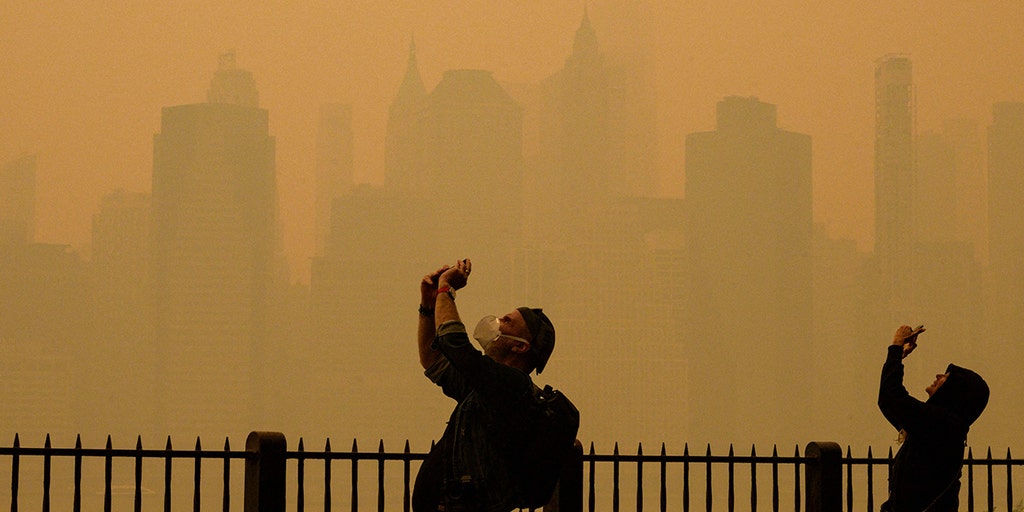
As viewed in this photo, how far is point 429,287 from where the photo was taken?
18.0ft

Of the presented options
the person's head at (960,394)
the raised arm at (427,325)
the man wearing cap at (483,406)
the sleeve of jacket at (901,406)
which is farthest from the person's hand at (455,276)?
the person's head at (960,394)

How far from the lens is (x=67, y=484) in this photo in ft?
625

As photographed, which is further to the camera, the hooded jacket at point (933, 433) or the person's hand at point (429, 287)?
the hooded jacket at point (933, 433)

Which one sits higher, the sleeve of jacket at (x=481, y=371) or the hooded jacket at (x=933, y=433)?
the sleeve of jacket at (x=481, y=371)

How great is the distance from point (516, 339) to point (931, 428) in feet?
9.76

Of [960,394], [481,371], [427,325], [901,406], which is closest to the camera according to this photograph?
[481,371]

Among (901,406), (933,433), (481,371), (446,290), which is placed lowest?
(933,433)

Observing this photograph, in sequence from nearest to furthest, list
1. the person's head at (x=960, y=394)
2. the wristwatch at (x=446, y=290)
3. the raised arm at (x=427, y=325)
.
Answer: the wristwatch at (x=446, y=290)
the raised arm at (x=427, y=325)
the person's head at (x=960, y=394)

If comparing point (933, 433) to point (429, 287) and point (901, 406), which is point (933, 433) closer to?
point (901, 406)

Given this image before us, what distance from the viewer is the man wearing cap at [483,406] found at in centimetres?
506

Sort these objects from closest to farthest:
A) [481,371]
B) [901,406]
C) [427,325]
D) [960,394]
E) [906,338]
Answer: [481,371], [427,325], [901,406], [960,394], [906,338]

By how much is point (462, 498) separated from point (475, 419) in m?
0.32

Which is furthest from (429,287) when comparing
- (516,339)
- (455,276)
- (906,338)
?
(906,338)

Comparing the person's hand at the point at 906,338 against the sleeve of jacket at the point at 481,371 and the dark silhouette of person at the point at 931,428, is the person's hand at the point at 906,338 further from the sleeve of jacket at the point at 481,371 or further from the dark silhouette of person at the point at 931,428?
the sleeve of jacket at the point at 481,371
